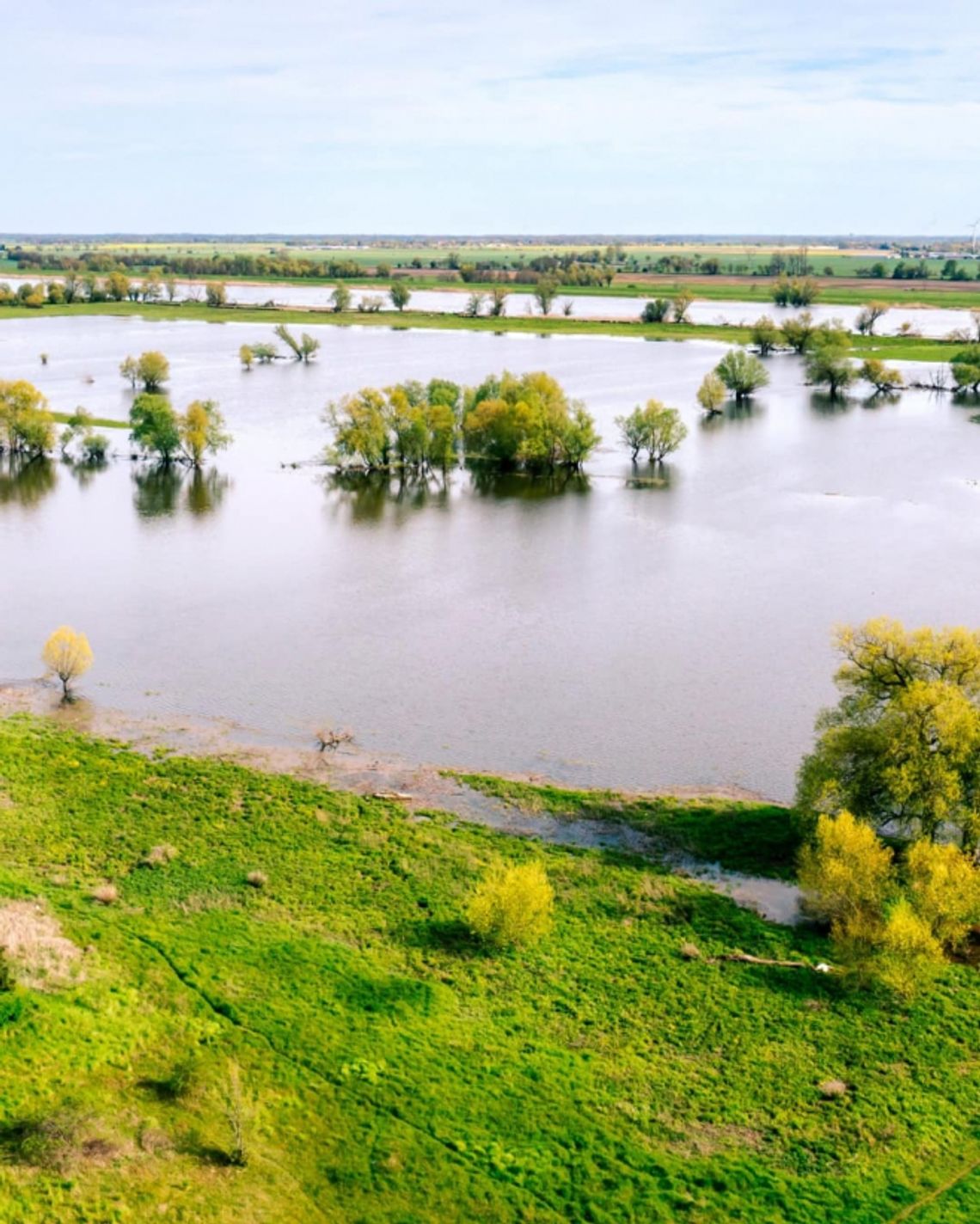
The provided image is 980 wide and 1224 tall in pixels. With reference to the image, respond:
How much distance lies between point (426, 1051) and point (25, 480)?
5586cm

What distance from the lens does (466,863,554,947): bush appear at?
2406cm

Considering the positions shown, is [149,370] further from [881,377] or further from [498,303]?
[498,303]

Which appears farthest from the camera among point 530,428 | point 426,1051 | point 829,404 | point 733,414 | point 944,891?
point 829,404

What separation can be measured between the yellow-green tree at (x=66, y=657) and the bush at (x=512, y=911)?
18.4 meters

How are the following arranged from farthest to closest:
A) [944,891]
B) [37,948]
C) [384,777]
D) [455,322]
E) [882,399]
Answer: [455,322] < [882,399] < [384,777] < [944,891] < [37,948]

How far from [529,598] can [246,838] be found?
2036 cm

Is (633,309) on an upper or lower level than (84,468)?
upper

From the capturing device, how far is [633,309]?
6732 inches

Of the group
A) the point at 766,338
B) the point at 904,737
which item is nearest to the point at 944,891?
the point at 904,737

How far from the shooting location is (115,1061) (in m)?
20.2

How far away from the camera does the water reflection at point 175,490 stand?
60844 millimetres

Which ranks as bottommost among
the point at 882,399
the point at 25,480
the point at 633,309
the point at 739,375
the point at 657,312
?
the point at 25,480

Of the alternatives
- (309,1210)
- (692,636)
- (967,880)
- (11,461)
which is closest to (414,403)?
(11,461)

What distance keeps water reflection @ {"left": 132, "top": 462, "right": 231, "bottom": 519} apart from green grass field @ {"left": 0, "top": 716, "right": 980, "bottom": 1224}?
A: 34.3 m
